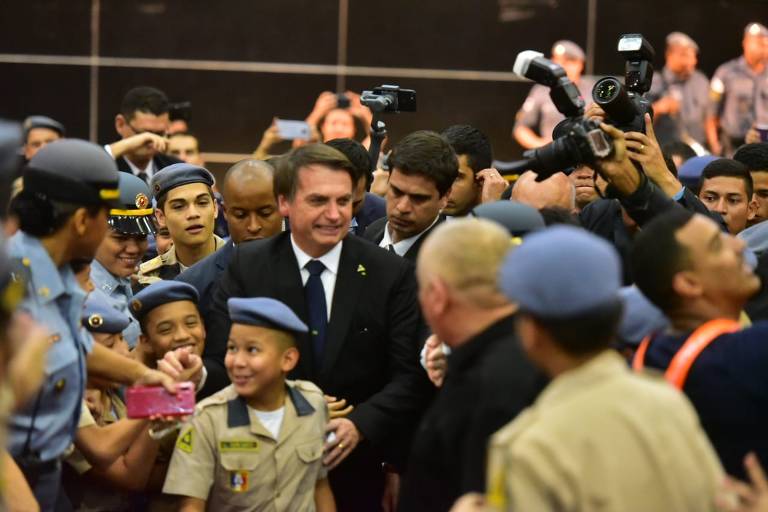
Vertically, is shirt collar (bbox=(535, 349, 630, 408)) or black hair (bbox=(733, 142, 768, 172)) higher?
black hair (bbox=(733, 142, 768, 172))

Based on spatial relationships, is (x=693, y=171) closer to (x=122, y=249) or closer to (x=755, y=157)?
(x=755, y=157)

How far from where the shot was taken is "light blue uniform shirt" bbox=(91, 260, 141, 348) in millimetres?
4348

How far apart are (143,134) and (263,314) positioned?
12.4 feet

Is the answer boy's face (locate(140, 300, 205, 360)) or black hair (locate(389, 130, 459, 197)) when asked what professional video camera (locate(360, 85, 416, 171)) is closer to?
black hair (locate(389, 130, 459, 197))

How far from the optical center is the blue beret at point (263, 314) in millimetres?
3598

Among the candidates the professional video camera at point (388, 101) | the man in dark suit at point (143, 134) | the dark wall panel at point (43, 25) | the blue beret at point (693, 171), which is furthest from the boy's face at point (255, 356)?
the dark wall panel at point (43, 25)

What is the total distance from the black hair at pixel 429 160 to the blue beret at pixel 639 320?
1328 millimetres

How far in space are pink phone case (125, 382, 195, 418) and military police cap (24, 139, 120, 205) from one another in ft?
1.87

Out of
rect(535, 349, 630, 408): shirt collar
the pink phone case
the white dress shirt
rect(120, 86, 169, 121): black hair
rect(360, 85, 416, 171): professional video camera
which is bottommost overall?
the pink phone case

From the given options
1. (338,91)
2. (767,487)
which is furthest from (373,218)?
(338,91)

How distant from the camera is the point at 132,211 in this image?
4.78 meters

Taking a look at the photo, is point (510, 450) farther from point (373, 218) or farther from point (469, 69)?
point (469, 69)

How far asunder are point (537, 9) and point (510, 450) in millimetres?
9439

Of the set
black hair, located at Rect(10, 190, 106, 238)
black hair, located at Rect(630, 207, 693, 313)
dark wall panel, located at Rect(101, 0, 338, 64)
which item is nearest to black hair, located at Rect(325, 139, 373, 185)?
black hair, located at Rect(10, 190, 106, 238)
